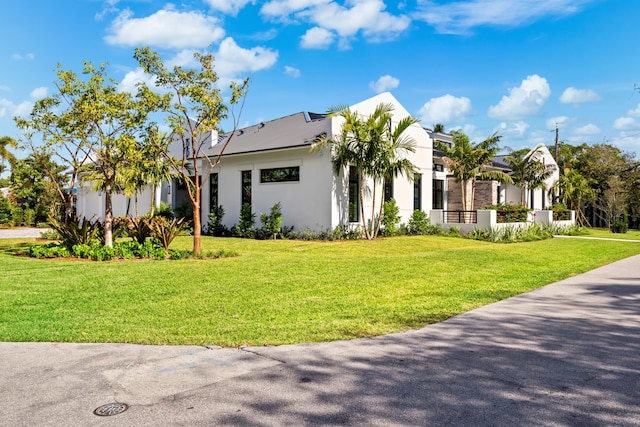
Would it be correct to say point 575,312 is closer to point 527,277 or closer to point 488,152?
point 527,277

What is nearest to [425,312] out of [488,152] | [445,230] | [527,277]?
[527,277]

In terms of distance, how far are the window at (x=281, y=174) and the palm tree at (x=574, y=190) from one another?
25173 millimetres

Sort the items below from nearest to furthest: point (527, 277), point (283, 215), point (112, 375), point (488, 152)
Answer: point (112, 375) → point (527, 277) → point (283, 215) → point (488, 152)

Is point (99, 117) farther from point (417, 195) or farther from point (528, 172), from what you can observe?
point (528, 172)

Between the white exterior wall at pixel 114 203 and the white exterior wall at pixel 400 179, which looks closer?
the white exterior wall at pixel 400 179

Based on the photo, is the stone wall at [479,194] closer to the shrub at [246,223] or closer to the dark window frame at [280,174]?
the dark window frame at [280,174]

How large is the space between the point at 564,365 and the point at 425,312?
2.67 metres

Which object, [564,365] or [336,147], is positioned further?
[336,147]

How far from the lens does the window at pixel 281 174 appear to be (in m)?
21.8

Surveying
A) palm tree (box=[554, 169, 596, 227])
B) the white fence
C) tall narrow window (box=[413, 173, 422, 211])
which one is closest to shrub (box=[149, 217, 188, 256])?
tall narrow window (box=[413, 173, 422, 211])

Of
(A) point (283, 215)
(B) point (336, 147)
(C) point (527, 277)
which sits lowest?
(C) point (527, 277)

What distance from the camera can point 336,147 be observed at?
66.5ft

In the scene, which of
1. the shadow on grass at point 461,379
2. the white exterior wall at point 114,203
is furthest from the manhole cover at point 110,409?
the white exterior wall at point 114,203

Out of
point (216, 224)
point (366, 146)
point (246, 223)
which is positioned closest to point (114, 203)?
point (216, 224)
